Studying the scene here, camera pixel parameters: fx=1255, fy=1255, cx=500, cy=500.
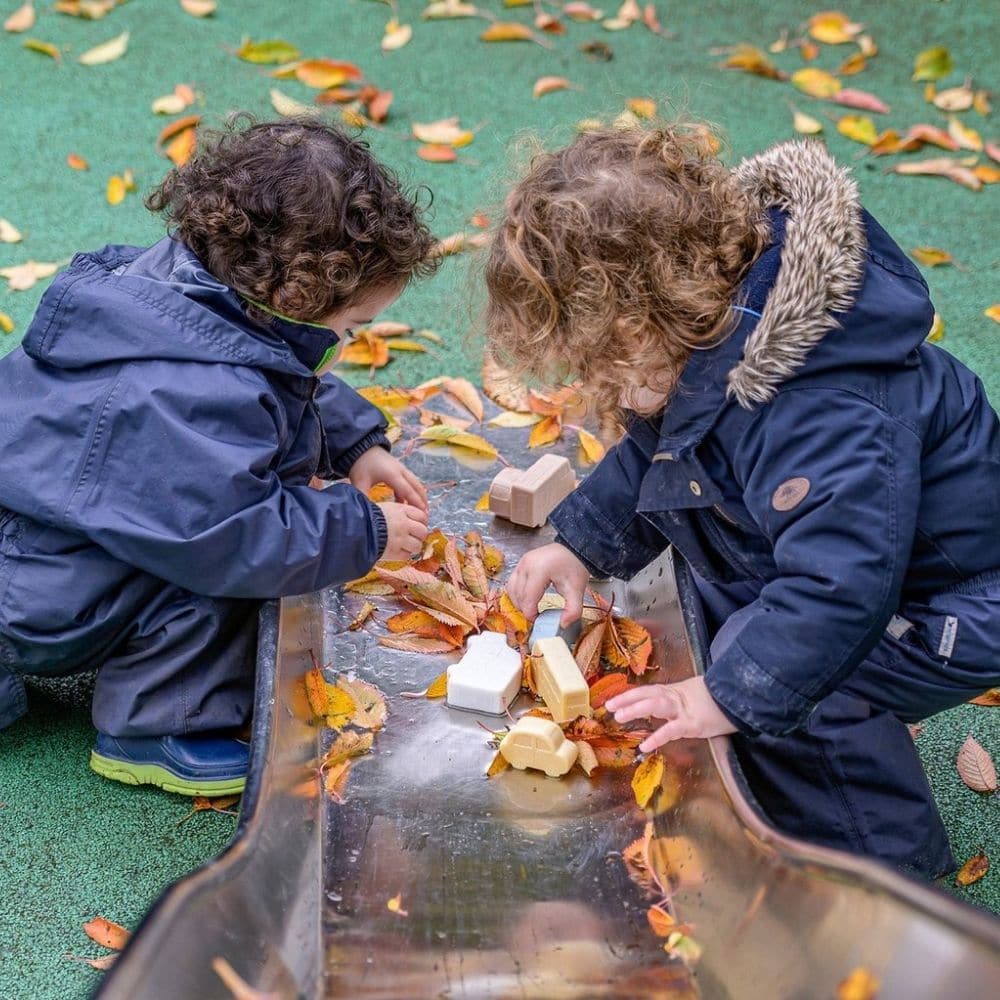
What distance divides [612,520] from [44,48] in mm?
2749

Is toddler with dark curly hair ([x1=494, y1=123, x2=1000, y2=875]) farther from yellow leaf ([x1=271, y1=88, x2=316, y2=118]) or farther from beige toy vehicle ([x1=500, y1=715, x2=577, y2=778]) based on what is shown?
yellow leaf ([x1=271, y1=88, x2=316, y2=118])

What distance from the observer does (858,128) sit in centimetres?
345

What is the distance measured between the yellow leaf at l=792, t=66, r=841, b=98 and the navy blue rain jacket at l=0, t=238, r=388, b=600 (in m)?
2.45

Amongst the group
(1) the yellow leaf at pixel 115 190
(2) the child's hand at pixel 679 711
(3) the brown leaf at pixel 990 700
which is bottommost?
(1) the yellow leaf at pixel 115 190

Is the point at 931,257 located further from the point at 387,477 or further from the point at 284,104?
the point at 284,104

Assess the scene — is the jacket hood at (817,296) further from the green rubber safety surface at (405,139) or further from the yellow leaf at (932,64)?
the yellow leaf at (932,64)

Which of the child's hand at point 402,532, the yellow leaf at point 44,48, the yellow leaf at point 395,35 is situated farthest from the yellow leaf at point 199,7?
the child's hand at point 402,532

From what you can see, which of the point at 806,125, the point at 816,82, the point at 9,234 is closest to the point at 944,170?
the point at 806,125

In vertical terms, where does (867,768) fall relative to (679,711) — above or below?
below

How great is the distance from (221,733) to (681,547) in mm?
685

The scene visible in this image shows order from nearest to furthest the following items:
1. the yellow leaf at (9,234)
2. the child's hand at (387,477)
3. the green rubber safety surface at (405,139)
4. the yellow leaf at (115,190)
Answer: the green rubber safety surface at (405,139)
the child's hand at (387,477)
the yellow leaf at (9,234)
the yellow leaf at (115,190)

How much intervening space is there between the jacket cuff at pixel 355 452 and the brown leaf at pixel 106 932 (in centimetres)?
79

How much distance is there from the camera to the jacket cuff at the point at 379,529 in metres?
1.72

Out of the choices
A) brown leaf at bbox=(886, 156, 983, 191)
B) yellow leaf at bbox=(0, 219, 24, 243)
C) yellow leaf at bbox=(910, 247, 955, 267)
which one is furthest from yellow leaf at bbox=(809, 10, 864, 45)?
yellow leaf at bbox=(0, 219, 24, 243)
